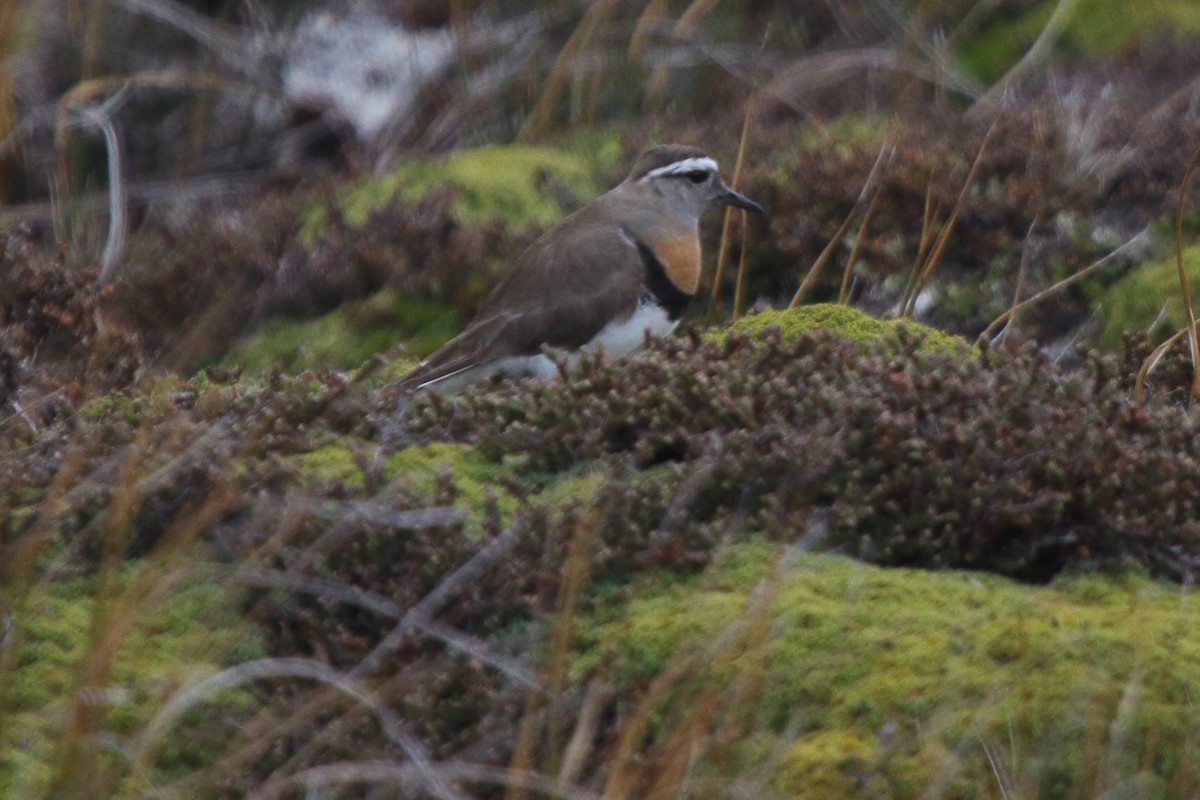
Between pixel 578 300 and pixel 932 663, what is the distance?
10.6ft

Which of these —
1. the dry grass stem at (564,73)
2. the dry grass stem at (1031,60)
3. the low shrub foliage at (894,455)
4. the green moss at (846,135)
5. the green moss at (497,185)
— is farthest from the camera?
the dry grass stem at (564,73)

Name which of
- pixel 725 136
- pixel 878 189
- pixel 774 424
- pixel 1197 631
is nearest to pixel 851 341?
pixel 774 424

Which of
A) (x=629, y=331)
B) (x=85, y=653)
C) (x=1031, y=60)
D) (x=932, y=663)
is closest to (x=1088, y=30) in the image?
(x=1031, y=60)

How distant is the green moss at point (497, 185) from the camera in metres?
10.6

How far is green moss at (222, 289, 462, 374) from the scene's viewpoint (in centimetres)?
922

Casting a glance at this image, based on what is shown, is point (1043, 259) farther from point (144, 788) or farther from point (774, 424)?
point (144, 788)

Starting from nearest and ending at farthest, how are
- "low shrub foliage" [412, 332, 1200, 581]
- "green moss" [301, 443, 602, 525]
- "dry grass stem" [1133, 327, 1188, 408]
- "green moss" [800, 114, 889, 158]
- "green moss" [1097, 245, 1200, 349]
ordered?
"low shrub foliage" [412, 332, 1200, 581]
"green moss" [301, 443, 602, 525]
"dry grass stem" [1133, 327, 1188, 408]
"green moss" [1097, 245, 1200, 349]
"green moss" [800, 114, 889, 158]

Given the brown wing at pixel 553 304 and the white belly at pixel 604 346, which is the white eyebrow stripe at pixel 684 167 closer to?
the brown wing at pixel 553 304

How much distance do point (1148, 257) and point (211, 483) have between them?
5.27 meters

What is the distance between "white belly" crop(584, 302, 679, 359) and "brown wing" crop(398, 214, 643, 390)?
32 millimetres

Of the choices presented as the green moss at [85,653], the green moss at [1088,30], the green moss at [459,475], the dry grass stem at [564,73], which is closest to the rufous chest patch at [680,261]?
the green moss at [459,475]

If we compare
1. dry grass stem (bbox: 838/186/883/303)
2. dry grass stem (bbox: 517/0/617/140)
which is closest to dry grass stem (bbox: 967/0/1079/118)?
dry grass stem (bbox: 838/186/883/303)

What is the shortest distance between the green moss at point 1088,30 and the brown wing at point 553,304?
6176 millimetres

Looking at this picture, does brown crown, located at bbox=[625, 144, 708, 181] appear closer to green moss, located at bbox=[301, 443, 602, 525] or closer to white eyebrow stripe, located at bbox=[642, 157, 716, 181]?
white eyebrow stripe, located at bbox=[642, 157, 716, 181]
